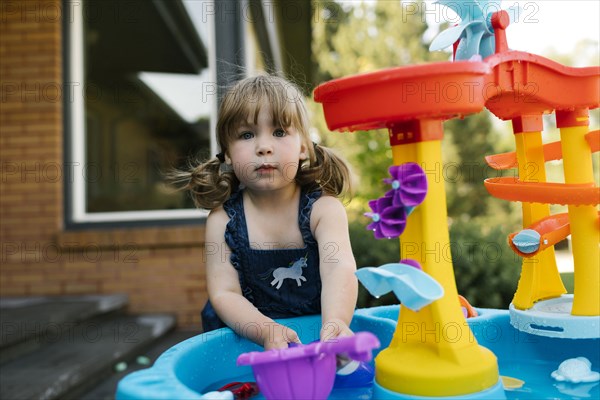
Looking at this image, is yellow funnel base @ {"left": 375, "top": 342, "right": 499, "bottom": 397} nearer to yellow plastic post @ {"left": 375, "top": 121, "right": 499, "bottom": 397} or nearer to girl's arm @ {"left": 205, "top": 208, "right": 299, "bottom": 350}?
yellow plastic post @ {"left": 375, "top": 121, "right": 499, "bottom": 397}

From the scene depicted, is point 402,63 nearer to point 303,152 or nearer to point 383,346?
point 303,152

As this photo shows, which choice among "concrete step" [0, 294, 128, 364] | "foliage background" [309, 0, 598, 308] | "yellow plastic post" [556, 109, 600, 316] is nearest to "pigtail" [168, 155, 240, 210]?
"yellow plastic post" [556, 109, 600, 316]

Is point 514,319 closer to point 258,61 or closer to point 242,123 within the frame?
point 242,123

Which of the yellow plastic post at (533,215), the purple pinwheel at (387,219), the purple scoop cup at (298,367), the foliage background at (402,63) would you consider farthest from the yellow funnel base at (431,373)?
the foliage background at (402,63)

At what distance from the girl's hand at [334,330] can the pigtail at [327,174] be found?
509 millimetres

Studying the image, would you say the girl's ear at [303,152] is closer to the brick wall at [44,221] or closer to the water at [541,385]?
the water at [541,385]

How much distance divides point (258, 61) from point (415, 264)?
848cm

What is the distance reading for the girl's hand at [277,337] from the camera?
1.33 meters

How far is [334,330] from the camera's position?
1.34 metres

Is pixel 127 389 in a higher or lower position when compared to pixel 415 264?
lower

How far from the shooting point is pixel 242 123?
61.9 inches

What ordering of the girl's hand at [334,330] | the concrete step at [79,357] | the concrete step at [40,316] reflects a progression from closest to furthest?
the girl's hand at [334,330] → the concrete step at [79,357] → the concrete step at [40,316]

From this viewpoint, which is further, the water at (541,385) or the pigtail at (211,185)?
the pigtail at (211,185)

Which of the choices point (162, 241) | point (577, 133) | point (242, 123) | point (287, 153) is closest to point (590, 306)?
point (577, 133)
